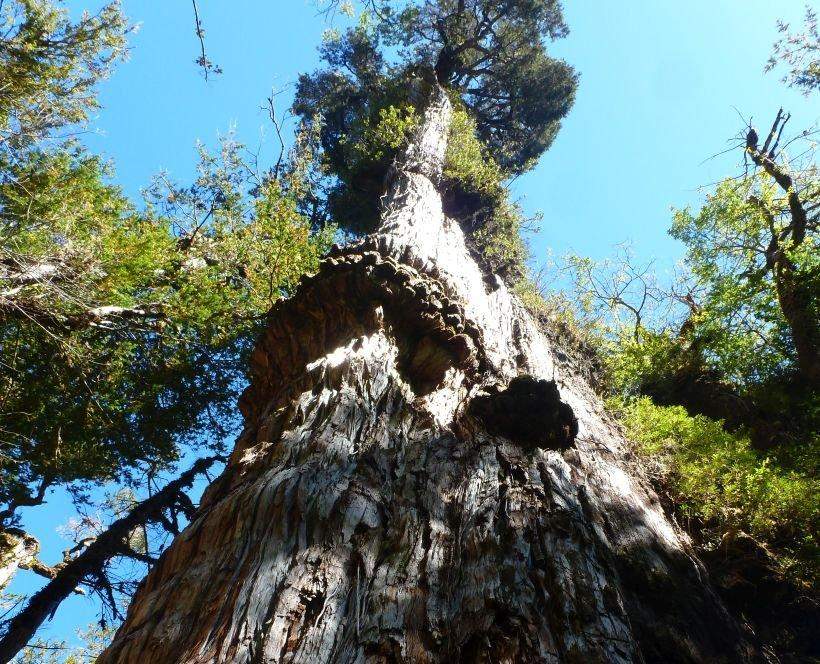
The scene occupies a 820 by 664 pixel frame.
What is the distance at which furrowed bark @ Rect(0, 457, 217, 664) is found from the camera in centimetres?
640

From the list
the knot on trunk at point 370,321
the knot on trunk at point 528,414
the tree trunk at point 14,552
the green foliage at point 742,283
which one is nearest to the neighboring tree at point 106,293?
the tree trunk at point 14,552

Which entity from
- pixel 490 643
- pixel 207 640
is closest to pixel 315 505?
pixel 207 640

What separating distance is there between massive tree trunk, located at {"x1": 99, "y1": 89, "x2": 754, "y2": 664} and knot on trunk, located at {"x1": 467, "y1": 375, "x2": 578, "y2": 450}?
0.04ft

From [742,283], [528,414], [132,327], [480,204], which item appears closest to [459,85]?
[480,204]

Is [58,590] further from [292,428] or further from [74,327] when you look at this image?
[292,428]

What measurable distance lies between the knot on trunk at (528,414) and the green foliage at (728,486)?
8.31 feet

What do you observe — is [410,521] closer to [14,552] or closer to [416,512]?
[416,512]

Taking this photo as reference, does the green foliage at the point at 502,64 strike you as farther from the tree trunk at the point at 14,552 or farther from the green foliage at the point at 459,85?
the tree trunk at the point at 14,552

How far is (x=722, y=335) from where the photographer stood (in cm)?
985

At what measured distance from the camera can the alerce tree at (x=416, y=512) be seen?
2.41 metres

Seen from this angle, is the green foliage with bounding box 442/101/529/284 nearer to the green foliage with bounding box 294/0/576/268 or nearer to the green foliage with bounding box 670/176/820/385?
the green foliage with bounding box 294/0/576/268

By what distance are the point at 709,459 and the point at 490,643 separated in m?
5.07

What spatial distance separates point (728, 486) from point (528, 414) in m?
2.99

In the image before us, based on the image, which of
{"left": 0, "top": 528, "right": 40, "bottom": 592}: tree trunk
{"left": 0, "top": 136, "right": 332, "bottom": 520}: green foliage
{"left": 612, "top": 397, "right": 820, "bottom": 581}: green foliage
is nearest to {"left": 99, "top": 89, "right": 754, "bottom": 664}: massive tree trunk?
{"left": 612, "top": 397, "right": 820, "bottom": 581}: green foliage
